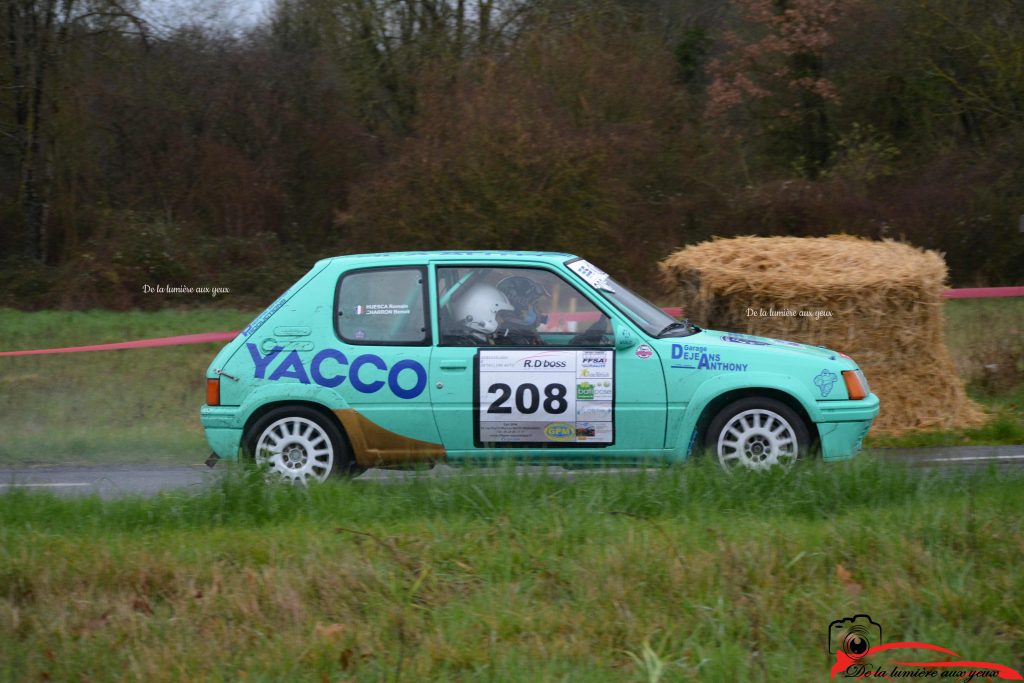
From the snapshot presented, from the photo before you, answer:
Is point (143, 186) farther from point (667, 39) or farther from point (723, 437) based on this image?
point (723, 437)

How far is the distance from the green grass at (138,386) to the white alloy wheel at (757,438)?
110 inches

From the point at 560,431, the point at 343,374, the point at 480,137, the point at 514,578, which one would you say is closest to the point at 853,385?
the point at 560,431

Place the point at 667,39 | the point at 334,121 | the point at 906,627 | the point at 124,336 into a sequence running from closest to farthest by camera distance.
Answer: the point at 906,627 < the point at 124,336 < the point at 334,121 < the point at 667,39

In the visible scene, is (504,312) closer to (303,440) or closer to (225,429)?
(303,440)

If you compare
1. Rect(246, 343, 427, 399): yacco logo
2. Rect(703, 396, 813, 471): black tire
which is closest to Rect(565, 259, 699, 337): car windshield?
Rect(703, 396, 813, 471): black tire

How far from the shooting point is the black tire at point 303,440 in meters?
7.95

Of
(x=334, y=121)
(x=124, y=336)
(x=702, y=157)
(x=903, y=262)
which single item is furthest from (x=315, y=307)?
(x=334, y=121)

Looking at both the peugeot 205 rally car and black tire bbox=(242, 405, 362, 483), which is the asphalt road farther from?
the peugeot 205 rally car

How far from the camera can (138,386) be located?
14.4 metres

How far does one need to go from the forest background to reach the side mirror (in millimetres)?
12588

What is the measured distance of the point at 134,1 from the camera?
2492 cm

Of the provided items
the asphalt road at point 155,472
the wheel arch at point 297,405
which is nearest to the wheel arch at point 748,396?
the asphalt road at point 155,472

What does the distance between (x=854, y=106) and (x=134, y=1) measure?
55.4ft

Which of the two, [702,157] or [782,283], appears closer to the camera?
[782,283]
